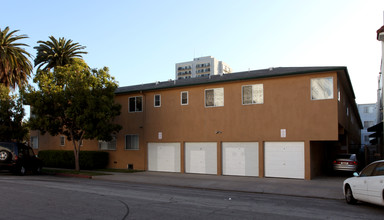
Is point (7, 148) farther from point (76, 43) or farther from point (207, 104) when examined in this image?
point (76, 43)

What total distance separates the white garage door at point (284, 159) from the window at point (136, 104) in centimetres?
996

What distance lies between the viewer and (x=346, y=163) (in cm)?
2030

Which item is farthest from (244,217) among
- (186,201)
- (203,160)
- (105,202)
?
(203,160)

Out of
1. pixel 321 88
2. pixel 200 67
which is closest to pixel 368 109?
pixel 321 88

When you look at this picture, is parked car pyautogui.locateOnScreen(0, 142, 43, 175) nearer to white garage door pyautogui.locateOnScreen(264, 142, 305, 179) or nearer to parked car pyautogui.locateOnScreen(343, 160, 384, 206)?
white garage door pyautogui.locateOnScreen(264, 142, 305, 179)

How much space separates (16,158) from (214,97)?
490 inches

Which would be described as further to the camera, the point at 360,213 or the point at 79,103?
the point at 79,103

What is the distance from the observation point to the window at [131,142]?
25484 millimetres

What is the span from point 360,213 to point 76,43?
3194 cm

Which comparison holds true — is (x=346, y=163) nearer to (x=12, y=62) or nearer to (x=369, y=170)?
(x=369, y=170)

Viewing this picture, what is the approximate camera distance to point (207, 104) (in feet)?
73.4

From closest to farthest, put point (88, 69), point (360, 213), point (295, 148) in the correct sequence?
point (360, 213) → point (295, 148) → point (88, 69)

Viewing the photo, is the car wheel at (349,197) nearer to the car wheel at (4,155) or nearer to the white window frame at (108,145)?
the car wheel at (4,155)

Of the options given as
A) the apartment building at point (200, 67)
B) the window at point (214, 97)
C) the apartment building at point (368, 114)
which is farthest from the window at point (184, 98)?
the apartment building at point (200, 67)
